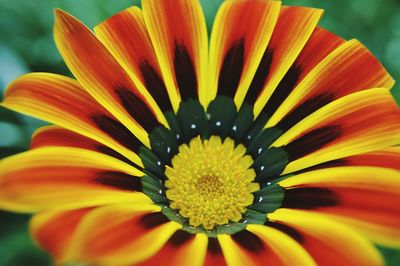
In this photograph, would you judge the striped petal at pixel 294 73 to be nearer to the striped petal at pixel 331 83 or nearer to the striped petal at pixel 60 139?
the striped petal at pixel 331 83

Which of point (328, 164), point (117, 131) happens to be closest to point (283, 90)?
point (328, 164)

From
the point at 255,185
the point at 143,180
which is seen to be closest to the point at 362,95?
the point at 255,185

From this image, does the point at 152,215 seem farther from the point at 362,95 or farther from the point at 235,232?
the point at 362,95

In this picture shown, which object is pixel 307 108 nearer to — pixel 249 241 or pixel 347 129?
pixel 347 129

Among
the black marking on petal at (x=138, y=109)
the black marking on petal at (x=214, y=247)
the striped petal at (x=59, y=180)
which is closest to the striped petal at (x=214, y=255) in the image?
the black marking on petal at (x=214, y=247)

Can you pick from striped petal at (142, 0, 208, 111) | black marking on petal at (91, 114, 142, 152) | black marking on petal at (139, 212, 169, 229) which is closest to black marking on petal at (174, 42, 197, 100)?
striped petal at (142, 0, 208, 111)
